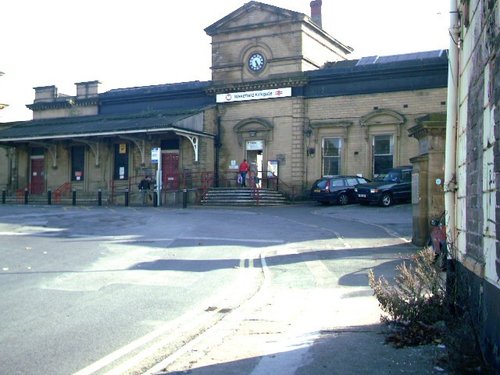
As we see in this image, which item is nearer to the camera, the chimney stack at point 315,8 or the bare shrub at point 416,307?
the bare shrub at point 416,307

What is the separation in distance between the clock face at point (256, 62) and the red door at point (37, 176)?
54.4 feet

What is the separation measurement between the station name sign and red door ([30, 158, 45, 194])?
14162mm

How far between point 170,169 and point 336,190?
39.5 ft

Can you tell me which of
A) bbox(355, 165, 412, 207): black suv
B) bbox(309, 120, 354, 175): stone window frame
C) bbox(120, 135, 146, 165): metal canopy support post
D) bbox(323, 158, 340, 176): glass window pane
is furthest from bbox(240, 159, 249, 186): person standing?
bbox(355, 165, 412, 207): black suv

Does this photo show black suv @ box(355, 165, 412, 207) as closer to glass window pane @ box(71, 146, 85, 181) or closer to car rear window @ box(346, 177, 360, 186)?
car rear window @ box(346, 177, 360, 186)

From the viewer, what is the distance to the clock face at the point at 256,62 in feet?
111

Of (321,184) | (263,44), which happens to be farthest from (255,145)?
(321,184)

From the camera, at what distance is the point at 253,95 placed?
33.7m

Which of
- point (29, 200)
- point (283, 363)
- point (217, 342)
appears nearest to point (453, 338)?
point (283, 363)

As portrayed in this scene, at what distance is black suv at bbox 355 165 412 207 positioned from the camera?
996 inches

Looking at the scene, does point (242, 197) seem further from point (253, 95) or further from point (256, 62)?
point (256, 62)

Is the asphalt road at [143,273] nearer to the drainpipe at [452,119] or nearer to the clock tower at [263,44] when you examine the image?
the drainpipe at [452,119]

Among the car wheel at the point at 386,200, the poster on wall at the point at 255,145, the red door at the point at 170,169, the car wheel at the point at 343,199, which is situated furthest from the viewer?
the red door at the point at 170,169

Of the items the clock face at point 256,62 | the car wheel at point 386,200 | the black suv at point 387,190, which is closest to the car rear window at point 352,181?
the black suv at point 387,190
